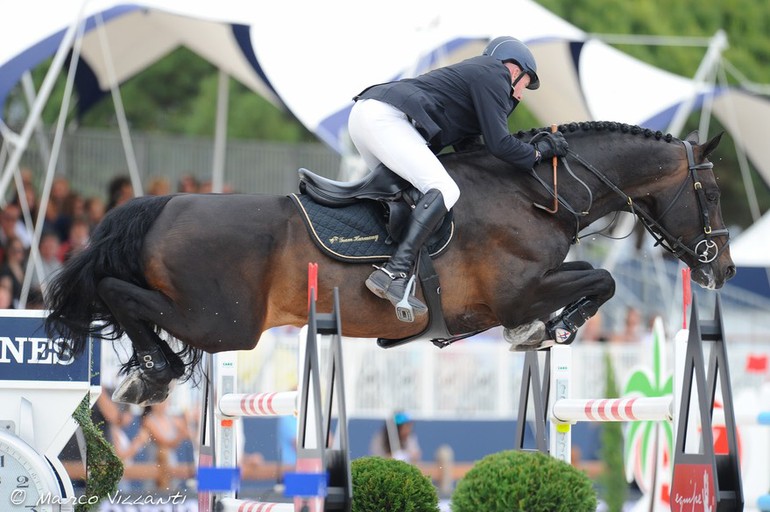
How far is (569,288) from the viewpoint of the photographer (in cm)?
A: 567

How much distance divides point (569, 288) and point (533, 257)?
0.77 feet

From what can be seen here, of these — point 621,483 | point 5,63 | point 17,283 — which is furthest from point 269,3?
point 621,483

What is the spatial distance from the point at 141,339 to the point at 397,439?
6086 millimetres

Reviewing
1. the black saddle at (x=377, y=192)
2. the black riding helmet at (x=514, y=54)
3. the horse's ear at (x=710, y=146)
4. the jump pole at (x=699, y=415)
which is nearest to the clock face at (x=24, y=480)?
the black saddle at (x=377, y=192)

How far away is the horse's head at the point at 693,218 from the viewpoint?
6.01 m

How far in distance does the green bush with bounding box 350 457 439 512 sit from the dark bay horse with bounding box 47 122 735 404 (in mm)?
658

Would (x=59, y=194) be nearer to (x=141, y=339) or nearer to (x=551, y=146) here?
(x=141, y=339)

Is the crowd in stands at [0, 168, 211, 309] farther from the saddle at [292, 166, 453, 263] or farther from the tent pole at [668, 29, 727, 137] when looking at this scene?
the tent pole at [668, 29, 727, 137]

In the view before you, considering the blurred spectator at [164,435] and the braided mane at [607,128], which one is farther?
the blurred spectator at [164,435]

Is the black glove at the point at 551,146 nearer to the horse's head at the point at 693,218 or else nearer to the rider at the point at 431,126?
the rider at the point at 431,126

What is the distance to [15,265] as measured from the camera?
36.1 ft

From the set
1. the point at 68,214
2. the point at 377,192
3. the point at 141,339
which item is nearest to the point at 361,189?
the point at 377,192

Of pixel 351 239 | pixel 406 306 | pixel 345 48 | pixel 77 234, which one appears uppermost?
pixel 345 48

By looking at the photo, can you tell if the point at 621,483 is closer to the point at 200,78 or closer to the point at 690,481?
the point at 690,481
